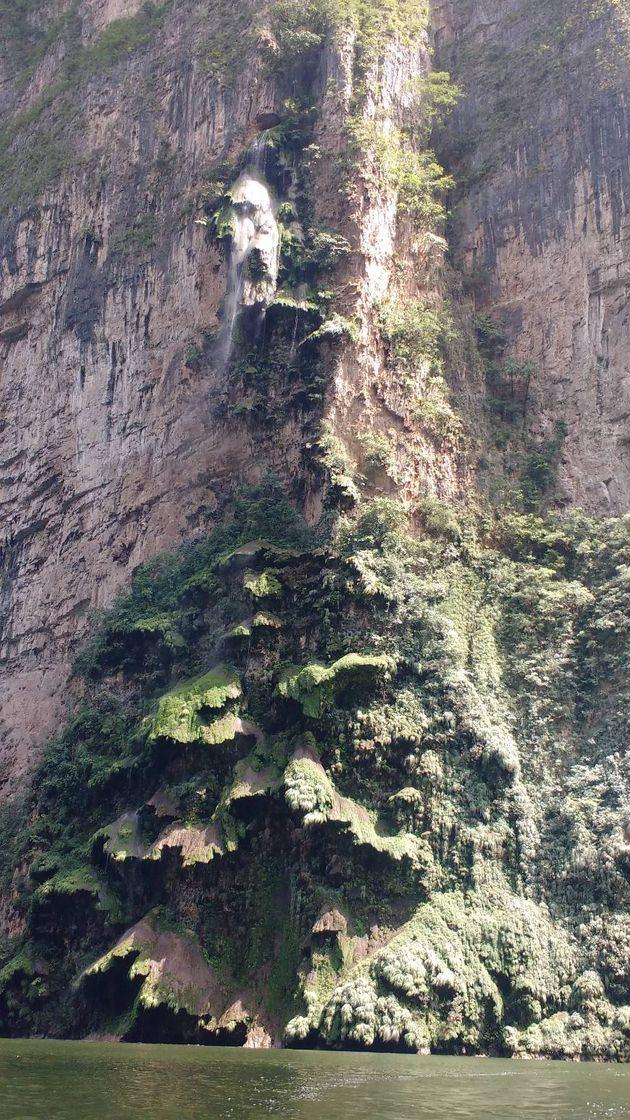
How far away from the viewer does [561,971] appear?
20984 millimetres

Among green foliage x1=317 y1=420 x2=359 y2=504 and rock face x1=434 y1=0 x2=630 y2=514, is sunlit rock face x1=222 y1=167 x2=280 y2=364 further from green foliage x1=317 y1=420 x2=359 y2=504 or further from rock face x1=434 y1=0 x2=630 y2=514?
rock face x1=434 y1=0 x2=630 y2=514

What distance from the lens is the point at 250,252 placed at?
3012 cm

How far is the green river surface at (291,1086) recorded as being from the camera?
12180 mm

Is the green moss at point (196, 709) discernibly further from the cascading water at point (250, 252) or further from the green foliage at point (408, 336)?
the cascading water at point (250, 252)

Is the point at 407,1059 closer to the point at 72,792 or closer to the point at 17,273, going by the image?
the point at 72,792

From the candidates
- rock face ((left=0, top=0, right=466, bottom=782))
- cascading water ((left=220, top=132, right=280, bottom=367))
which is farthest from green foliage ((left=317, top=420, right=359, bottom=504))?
cascading water ((left=220, top=132, right=280, bottom=367))

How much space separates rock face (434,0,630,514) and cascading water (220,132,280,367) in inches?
255

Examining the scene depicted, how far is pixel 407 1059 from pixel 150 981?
509 centimetres

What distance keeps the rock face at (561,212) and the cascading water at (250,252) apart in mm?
6469

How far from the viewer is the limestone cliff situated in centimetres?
2184

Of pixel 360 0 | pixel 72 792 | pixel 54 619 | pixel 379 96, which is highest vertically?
pixel 360 0

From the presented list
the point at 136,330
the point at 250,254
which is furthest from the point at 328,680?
the point at 136,330

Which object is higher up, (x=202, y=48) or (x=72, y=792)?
(x=202, y=48)

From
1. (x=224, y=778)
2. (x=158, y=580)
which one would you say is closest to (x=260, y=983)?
(x=224, y=778)
